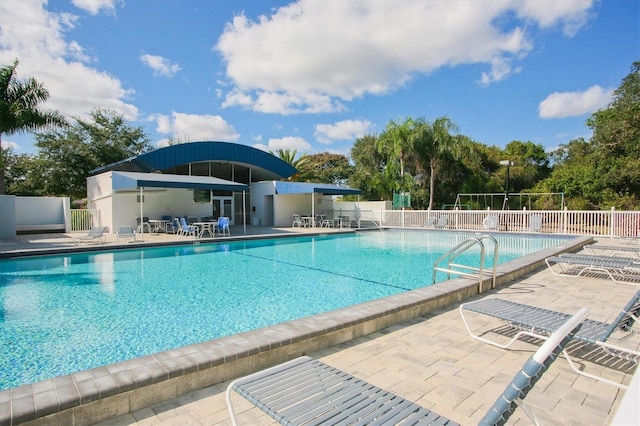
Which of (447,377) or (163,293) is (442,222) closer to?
(163,293)

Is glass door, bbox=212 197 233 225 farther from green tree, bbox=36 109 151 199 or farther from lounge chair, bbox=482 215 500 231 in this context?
lounge chair, bbox=482 215 500 231

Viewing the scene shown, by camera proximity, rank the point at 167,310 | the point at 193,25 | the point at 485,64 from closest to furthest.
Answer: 1. the point at 167,310
2. the point at 193,25
3. the point at 485,64

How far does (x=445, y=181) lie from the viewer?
97.3 feet

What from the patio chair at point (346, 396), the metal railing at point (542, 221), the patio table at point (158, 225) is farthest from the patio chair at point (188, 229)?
the patio chair at point (346, 396)

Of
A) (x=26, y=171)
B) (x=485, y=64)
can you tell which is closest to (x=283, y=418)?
(x=485, y=64)

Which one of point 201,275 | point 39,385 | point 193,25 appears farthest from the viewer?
point 193,25

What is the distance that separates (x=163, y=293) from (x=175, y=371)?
16.8 feet

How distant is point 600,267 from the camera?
6691 mm

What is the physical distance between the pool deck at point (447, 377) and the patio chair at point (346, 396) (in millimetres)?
565

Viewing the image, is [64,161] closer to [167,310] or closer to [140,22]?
[140,22]

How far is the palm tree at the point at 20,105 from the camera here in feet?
56.0

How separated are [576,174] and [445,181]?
8.98m

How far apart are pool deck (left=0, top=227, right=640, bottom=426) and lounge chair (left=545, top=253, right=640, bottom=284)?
92.5 inches

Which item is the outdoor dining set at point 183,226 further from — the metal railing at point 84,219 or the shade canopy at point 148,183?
the metal railing at point 84,219
